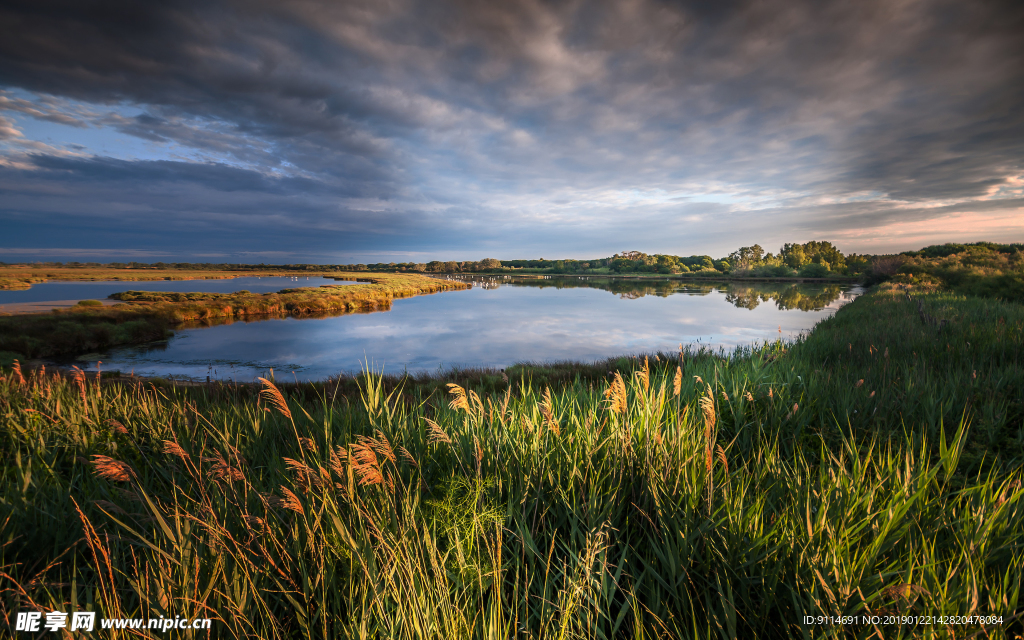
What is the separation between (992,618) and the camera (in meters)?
1.66

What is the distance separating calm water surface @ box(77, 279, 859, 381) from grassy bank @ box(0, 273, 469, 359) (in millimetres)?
2480

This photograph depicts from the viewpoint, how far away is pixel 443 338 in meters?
38.5

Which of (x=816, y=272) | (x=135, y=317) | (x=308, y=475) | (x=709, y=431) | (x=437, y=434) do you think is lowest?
(x=135, y=317)

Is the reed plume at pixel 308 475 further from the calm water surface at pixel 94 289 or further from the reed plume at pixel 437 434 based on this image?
the calm water surface at pixel 94 289

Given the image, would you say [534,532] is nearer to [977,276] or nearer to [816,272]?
[977,276]

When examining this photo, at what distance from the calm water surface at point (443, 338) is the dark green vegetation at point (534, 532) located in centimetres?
1521

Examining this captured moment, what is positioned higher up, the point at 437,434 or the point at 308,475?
the point at 437,434

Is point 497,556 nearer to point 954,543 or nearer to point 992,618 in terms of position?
point 992,618

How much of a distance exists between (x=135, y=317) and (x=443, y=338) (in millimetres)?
27862

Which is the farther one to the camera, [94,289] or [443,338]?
[94,289]

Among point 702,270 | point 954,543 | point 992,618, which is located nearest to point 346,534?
point 992,618

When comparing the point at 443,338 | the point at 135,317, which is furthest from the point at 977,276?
the point at 135,317

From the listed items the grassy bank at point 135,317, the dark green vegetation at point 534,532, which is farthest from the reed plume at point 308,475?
the grassy bank at point 135,317

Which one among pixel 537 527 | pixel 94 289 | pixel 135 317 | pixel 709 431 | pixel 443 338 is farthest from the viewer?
pixel 94 289
